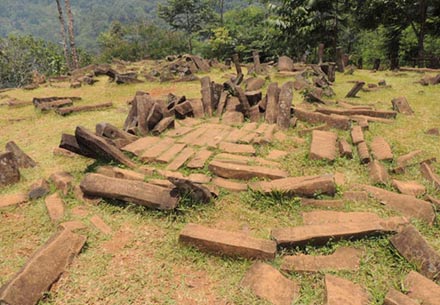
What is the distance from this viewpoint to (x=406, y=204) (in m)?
3.27

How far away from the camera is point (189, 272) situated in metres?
2.67

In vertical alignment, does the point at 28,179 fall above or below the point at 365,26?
below

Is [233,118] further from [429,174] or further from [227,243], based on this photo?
[227,243]

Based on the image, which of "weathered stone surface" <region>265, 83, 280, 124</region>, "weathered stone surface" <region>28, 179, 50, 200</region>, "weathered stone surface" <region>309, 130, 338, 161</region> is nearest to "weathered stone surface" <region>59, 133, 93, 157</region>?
"weathered stone surface" <region>28, 179, 50, 200</region>

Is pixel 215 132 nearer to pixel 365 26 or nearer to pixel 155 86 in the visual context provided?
pixel 155 86

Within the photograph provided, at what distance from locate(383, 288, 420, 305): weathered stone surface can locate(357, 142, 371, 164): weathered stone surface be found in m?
2.43

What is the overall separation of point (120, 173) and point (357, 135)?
379cm

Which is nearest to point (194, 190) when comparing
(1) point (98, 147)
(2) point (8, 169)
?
(1) point (98, 147)

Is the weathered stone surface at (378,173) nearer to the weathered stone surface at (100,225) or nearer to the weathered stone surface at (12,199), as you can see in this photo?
the weathered stone surface at (100,225)

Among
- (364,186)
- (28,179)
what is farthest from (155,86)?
(364,186)

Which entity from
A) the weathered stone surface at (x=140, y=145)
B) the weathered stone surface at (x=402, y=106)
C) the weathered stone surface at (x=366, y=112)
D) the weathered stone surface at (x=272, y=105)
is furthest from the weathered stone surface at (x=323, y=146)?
the weathered stone surface at (x=402, y=106)

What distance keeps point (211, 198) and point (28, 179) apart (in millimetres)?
2772

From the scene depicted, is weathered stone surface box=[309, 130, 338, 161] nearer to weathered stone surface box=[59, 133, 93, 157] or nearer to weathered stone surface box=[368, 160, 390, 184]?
weathered stone surface box=[368, 160, 390, 184]

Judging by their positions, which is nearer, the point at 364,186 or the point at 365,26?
the point at 364,186
